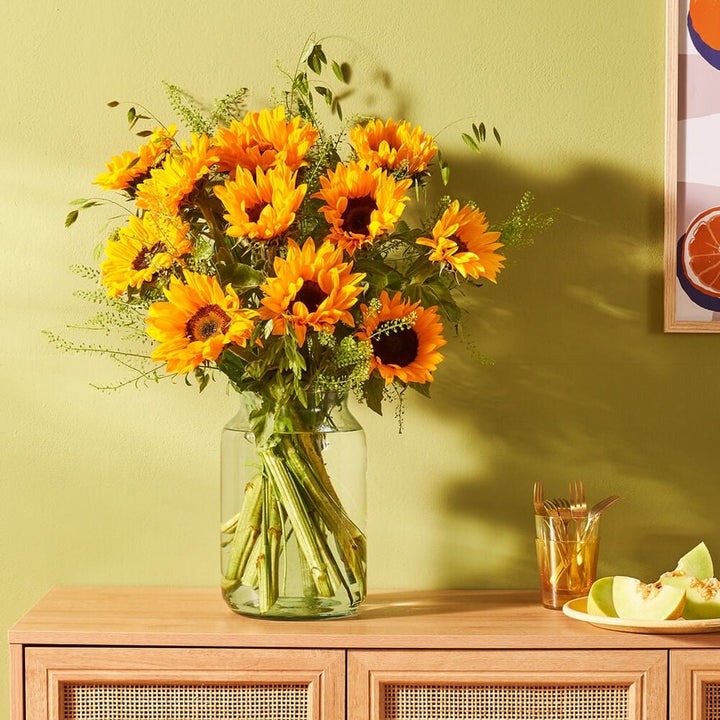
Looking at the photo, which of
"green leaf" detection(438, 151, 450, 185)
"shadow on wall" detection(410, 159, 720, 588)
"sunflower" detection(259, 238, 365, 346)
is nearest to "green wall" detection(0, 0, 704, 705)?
"shadow on wall" detection(410, 159, 720, 588)

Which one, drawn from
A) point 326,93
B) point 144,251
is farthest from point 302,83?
point 144,251

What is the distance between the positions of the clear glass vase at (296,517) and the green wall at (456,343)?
0.79 feet

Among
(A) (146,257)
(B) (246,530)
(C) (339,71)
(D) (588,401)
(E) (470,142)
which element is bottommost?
(B) (246,530)

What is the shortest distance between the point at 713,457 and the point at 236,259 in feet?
2.99

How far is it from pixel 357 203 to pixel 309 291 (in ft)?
0.52

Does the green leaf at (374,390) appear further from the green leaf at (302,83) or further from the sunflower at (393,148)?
the green leaf at (302,83)

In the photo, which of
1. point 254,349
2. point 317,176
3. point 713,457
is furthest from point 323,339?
point 713,457

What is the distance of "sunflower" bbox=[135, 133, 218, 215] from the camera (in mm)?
1348

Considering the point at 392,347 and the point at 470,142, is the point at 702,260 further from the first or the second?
the point at 392,347

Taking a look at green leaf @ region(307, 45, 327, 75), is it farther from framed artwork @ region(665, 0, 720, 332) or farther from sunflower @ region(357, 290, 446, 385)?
framed artwork @ region(665, 0, 720, 332)

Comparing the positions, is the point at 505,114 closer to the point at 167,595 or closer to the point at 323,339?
the point at 323,339

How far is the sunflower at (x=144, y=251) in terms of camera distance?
1.34 meters

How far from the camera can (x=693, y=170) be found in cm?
167

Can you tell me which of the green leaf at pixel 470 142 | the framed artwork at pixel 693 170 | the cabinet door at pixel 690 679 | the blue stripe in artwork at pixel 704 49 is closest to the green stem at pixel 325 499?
the cabinet door at pixel 690 679
